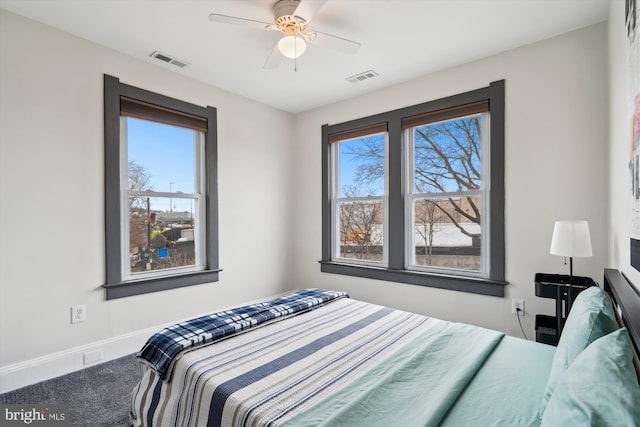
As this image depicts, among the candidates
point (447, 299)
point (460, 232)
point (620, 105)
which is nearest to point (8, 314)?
point (447, 299)

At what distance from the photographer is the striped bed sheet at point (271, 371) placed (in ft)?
Answer: 4.00

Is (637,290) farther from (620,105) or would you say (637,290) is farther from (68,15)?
(68,15)

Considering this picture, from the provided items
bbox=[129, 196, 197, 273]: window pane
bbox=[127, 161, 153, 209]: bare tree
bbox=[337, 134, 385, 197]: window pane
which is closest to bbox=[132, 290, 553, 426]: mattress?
bbox=[129, 196, 197, 273]: window pane

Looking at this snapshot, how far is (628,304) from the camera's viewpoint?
1.08 metres

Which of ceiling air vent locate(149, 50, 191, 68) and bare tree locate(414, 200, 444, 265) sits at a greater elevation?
ceiling air vent locate(149, 50, 191, 68)

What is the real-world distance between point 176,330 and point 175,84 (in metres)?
2.53

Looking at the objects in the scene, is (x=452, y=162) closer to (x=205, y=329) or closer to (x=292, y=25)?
(x=292, y=25)

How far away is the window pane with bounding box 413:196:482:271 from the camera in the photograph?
3.08 m

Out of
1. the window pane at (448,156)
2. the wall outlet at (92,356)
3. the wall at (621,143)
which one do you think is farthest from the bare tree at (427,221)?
the wall outlet at (92,356)

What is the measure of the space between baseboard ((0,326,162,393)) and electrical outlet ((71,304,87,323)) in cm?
22

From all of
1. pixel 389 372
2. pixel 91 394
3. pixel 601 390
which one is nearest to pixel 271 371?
pixel 389 372

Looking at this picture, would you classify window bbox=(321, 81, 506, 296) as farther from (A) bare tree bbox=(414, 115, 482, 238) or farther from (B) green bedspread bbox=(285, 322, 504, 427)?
(B) green bedspread bbox=(285, 322, 504, 427)

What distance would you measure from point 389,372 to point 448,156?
248cm

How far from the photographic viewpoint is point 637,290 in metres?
1.25
